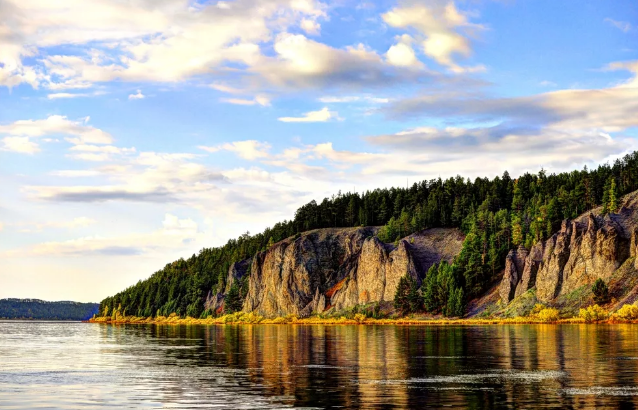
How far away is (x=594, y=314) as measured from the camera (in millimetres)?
133500

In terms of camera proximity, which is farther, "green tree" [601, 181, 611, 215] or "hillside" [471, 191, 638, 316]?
"green tree" [601, 181, 611, 215]

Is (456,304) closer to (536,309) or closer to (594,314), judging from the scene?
(536,309)

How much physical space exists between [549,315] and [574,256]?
957 inches

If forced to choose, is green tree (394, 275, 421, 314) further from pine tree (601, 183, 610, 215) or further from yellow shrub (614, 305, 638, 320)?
yellow shrub (614, 305, 638, 320)

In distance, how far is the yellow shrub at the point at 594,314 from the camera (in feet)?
436

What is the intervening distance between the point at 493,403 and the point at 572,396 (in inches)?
186

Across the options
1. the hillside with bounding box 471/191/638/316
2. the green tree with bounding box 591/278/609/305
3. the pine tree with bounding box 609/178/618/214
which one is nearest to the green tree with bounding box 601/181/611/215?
the pine tree with bounding box 609/178/618/214

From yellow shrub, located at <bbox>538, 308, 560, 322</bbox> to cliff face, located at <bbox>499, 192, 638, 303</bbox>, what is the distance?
476 inches

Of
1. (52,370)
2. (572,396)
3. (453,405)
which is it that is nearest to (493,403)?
(453,405)

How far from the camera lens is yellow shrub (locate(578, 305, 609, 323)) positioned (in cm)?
13300

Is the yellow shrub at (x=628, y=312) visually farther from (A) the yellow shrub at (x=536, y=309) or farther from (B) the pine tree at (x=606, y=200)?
(B) the pine tree at (x=606, y=200)

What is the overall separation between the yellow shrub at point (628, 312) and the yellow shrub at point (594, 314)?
3769 mm

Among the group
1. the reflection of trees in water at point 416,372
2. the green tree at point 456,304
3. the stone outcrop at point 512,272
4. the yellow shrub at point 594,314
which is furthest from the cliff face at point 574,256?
the reflection of trees in water at point 416,372

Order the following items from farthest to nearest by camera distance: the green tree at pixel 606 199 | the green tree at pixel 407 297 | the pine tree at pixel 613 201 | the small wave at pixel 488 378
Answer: the green tree at pixel 407 297, the green tree at pixel 606 199, the pine tree at pixel 613 201, the small wave at pixel 488 378
